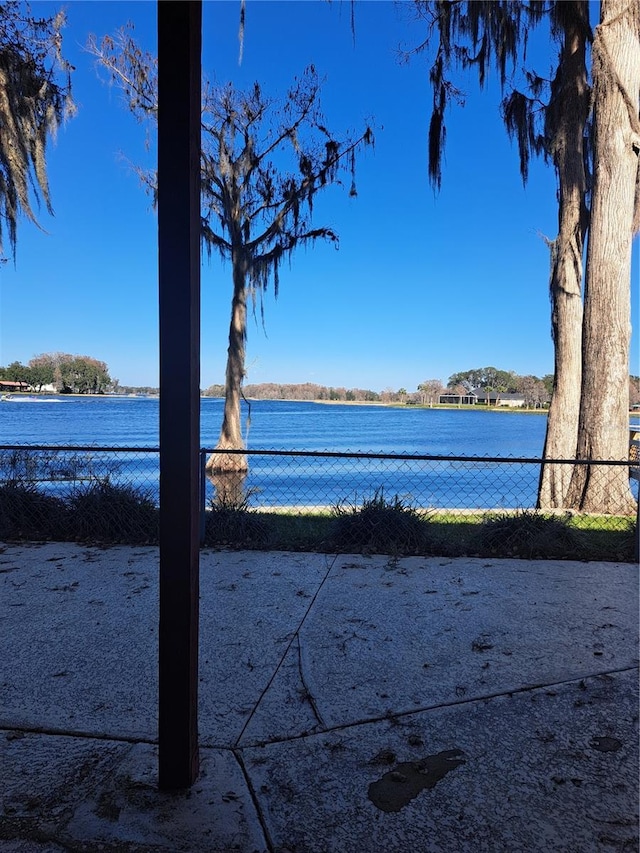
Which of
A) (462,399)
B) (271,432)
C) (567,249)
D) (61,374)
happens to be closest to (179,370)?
(567,249)

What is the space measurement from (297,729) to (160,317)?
1.68m

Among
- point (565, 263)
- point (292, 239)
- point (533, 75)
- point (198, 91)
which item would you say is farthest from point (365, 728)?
point (292, 239)

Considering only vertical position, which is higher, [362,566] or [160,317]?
[160,317]

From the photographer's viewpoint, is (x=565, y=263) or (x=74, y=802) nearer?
(x=74, y=802)

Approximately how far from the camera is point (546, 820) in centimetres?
176

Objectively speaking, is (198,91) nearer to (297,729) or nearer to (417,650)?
(297,729)

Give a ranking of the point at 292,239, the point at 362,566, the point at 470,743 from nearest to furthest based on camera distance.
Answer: the point at 470,743, the point at 362,566, the point at 292,239

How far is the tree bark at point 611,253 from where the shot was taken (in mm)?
7699

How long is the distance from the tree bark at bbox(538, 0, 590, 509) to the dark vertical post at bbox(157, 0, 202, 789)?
7900 mm

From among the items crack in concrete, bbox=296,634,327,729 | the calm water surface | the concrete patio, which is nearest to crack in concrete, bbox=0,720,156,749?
the concrete patio

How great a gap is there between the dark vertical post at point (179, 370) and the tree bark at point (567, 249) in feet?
25.9

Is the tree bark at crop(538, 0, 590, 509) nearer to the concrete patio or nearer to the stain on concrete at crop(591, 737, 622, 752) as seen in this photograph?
the concrete patio

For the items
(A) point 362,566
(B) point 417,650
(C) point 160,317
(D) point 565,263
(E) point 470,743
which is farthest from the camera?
(D) point 565,263

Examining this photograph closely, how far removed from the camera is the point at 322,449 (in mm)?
21203
